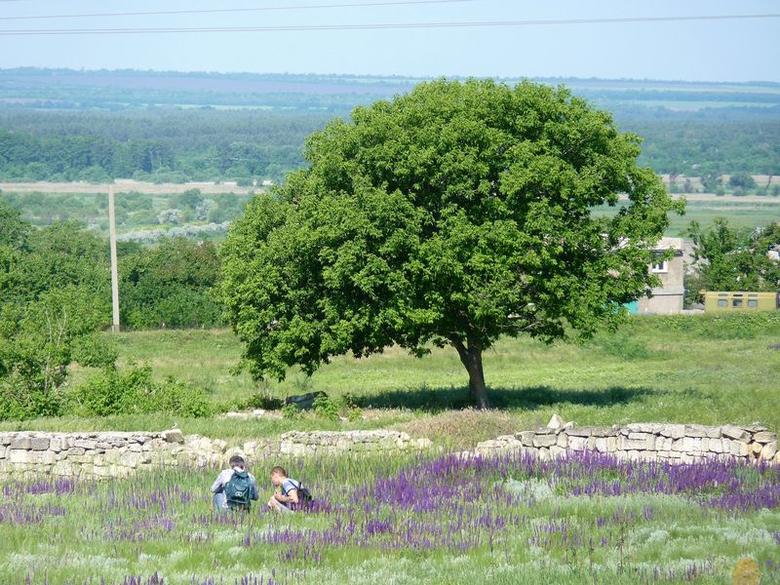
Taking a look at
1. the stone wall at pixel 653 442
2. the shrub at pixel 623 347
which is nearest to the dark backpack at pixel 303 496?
the stone wall at pixel 653 442

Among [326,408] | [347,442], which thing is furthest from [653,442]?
[326,408]

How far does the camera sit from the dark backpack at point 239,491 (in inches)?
749

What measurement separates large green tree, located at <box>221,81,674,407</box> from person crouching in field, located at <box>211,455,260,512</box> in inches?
551

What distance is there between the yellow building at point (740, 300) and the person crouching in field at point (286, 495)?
71.6 metres

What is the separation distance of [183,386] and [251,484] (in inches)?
662

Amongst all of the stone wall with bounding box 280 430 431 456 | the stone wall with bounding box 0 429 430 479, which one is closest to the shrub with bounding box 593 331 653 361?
the stone wall with bounding box 280 430 431 456

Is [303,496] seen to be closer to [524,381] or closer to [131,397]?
[131,397]

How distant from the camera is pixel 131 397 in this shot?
3472 cm

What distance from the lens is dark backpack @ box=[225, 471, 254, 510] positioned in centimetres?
1902

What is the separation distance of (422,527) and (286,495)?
297 centimetres

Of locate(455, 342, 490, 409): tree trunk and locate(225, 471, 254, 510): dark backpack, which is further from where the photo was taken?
locate(455, 342, 490, 409): tree trunk

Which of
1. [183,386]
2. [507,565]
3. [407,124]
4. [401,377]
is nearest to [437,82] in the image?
[407,124]

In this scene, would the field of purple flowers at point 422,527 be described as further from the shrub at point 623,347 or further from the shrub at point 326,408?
the shrub at point 623,347

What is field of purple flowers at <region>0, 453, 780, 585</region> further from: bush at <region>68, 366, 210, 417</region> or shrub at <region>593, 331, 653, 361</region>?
shrub at <region>593, 331, 653, 361</region>
